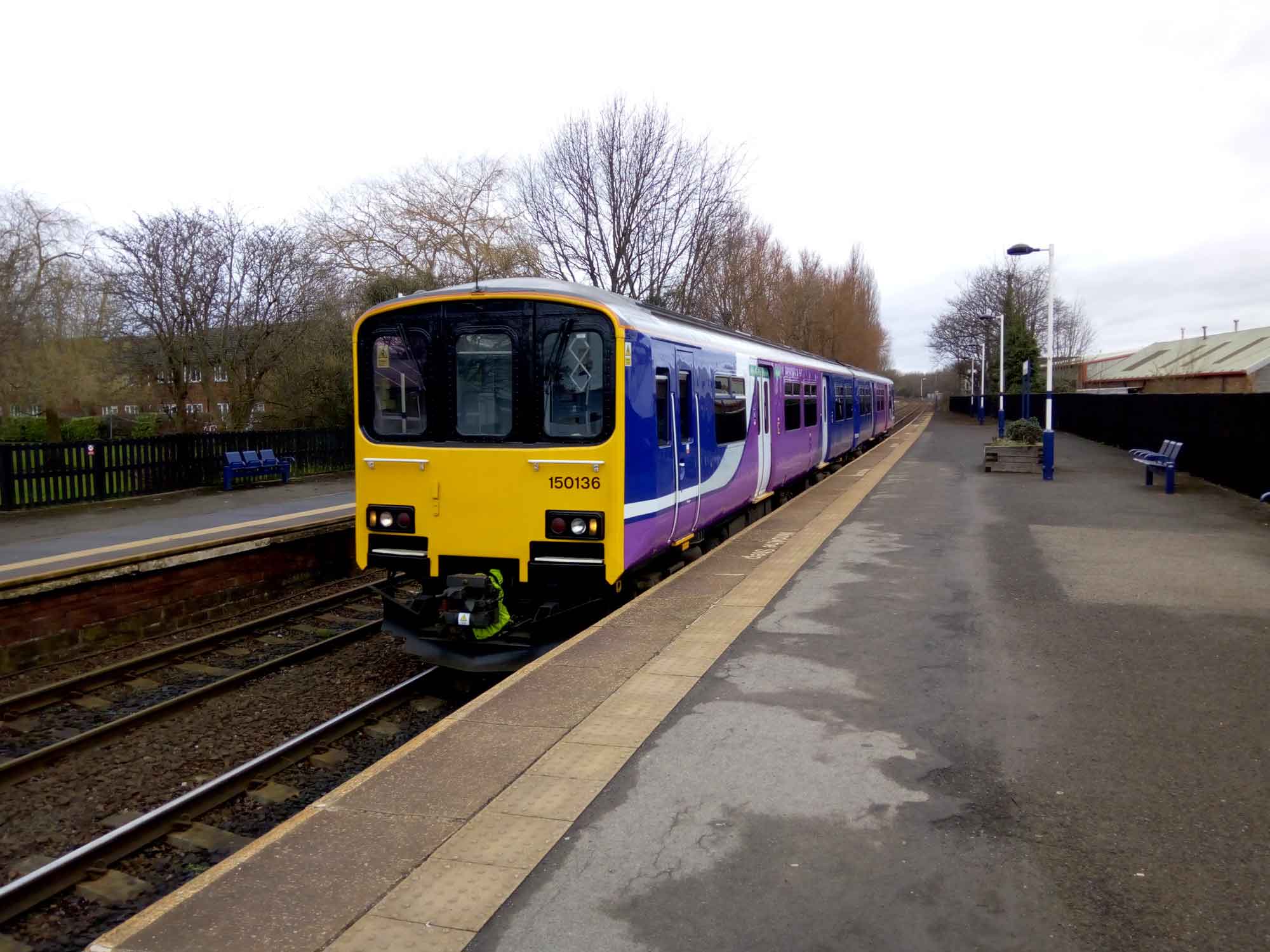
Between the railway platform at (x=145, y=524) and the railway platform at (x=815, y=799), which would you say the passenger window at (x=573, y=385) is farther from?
the railway platform at (x=145, y=524)

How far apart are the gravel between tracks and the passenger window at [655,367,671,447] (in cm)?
284

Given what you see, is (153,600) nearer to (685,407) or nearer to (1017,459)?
(685,407)

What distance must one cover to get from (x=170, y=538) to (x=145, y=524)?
5.64 feet

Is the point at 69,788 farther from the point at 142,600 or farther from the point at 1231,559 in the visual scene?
the point at 1231,559

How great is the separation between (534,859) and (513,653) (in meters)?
3.43

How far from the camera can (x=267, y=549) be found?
1123 cm

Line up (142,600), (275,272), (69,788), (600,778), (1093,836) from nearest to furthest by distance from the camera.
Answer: (1093,836) < (600,778) < (69,788) < (142,600) < (275,272)

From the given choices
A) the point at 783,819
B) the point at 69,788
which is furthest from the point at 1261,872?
the point at 69,788

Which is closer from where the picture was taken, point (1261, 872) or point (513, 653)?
point (1261, 872)

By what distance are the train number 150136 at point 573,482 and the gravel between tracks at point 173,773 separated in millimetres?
2083

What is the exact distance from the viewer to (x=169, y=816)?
525 centimetres

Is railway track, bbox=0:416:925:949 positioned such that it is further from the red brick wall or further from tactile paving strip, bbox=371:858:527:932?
tactile paving strip, bbox=371:858:527:932

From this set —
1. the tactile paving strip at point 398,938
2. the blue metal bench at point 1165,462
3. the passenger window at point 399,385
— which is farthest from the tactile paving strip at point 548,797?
the blue metal bench at point 1165,462

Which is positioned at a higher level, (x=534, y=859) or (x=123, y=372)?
(x=123, y=372)
